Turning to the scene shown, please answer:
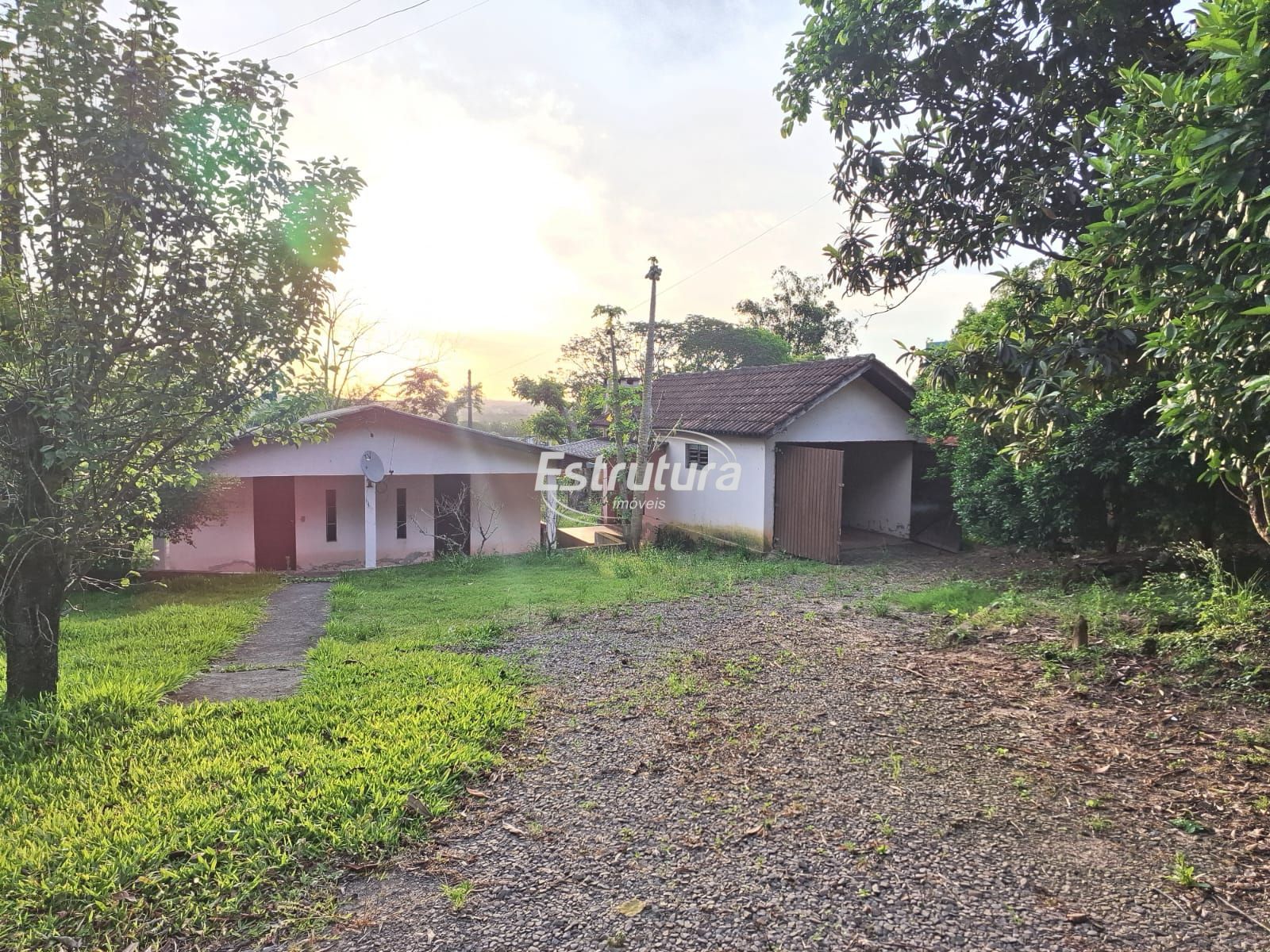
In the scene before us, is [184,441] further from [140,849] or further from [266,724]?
[140,849]

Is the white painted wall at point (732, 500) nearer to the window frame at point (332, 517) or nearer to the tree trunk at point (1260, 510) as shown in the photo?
the window frame at point (332, 517)

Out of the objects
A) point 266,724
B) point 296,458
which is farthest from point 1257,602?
point 296,458

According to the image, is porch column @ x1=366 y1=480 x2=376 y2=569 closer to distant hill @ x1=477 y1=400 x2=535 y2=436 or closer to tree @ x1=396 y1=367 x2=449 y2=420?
distant hill @ x1=477 y1=400 x2=535 y2=436

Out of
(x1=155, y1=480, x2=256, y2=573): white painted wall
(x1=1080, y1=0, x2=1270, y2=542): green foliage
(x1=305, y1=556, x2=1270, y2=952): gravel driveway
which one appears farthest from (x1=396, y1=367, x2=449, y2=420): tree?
(x1=1080, y1=0, x2=1270, y2=542): green foliage

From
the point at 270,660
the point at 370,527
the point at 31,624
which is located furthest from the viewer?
the point at 370,527

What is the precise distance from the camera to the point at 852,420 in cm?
1500

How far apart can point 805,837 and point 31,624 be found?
5.71 meters

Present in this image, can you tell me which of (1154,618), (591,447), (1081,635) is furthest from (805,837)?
(591,447)

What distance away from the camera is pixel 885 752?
4457 mm

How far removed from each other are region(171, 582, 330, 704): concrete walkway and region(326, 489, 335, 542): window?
445 cm

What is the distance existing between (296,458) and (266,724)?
9034mm

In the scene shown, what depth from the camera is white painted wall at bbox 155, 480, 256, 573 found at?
43.4ft

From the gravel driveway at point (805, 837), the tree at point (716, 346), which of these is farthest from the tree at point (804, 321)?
the gravel driveway at point (805, 837)

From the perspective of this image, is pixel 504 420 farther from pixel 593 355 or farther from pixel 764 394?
pixel 764 394
